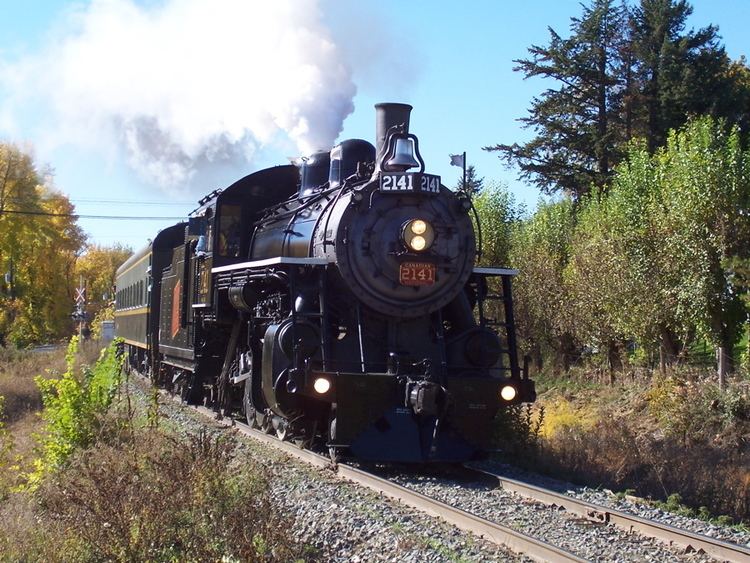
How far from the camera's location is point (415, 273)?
32.1 ft

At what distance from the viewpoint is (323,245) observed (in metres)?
9.97

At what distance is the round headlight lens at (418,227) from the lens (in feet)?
31.8

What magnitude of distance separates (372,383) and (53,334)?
1645 inches

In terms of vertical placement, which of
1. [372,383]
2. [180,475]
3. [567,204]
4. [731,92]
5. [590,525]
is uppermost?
[731,92]

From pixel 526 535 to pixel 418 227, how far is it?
4261 mm

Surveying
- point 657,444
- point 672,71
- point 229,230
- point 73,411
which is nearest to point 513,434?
point 657,444

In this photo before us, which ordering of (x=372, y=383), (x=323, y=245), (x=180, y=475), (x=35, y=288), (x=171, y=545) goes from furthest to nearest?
1. (x=35, y=288)
2. (x=323, y=245)
3. (x=372, y=383)
4. (x=180, y=475)
5. (x=171, y=545)

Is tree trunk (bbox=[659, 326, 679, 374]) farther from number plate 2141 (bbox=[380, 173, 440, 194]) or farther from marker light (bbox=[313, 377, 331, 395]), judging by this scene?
marker light (bbox=[313, 377, 331, 395])

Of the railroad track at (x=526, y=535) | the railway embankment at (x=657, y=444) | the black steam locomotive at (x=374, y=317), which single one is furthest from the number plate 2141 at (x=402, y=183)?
the railway embankment at (x=657, y=444)

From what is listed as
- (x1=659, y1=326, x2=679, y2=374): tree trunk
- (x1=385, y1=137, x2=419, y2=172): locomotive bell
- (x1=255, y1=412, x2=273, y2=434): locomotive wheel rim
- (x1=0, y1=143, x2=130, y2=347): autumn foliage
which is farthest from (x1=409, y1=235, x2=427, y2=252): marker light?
(x1=0, y1=143, x2=130, y2=347): autumn foliage

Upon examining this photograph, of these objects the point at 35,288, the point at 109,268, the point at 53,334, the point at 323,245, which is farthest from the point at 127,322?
the point at 109,268

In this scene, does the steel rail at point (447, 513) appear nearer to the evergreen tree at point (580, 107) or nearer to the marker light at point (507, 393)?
the marker light at point (507, 393)

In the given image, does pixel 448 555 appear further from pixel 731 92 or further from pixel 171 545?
pixel 731 92

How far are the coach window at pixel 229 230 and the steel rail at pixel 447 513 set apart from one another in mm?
3182
